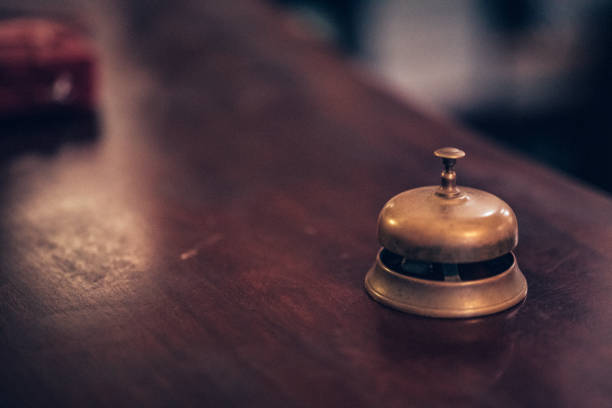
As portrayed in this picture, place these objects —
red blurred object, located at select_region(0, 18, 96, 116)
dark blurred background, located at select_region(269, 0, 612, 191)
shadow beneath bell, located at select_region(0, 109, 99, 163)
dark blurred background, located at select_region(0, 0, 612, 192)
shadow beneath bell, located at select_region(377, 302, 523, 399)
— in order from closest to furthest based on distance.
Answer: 1. shadow beneath bell, located at select_region(377, 302, 523, 399)
2. shadow beneath bell, located at select_region(0, 109, 99, 163)
3. red blurred object, located at select_region(0, 18, 96, 116)
4. dark blurred background, located at select_region(0, 0, 612, 192)
5. dark blurred background, located at select_region(269, 0, 612, 191)

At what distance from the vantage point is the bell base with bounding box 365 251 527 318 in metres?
0.62

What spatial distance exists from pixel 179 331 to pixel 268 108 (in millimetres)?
880

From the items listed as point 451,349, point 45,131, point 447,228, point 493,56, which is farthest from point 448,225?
point 493,56

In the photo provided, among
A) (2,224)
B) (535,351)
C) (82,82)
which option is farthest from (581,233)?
(82,82)

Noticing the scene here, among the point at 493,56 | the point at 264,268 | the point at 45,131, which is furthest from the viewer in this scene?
the point at 493,56

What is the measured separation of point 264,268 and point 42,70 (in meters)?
0.87

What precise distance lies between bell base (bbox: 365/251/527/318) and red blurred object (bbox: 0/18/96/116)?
100cm

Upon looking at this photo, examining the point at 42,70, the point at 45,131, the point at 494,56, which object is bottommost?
the point at 494,56

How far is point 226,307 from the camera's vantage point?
2.12ft

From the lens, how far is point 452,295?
617mm

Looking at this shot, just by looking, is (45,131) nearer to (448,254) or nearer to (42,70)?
(42,70)

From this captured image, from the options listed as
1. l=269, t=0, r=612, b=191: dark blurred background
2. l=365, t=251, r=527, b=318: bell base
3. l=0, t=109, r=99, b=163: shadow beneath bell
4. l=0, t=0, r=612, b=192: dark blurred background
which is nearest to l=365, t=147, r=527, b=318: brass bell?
l=365, t=251, r=527, b=318: bell base

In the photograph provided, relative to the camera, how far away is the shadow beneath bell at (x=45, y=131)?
49.2 inches

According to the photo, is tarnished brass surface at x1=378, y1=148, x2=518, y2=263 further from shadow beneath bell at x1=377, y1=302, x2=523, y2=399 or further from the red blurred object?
the red blurred object
